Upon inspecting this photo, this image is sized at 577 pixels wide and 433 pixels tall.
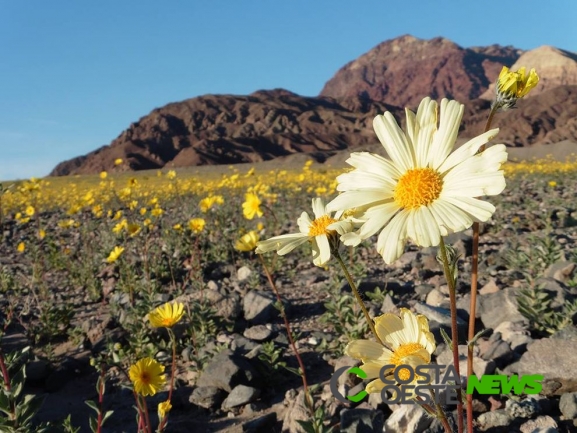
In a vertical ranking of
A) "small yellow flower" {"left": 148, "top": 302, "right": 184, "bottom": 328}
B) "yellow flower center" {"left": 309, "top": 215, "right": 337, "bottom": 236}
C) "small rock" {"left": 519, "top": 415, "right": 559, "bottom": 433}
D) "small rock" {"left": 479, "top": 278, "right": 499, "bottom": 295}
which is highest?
"yellow flower center" {"left": 309, "top": 215, "right": 337, "bottom": 236}

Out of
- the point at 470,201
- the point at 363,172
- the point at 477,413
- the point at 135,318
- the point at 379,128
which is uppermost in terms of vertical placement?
the point at 379,128

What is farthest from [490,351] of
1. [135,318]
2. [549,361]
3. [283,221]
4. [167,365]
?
[283,221]

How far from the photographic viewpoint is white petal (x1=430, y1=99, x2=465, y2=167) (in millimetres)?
997

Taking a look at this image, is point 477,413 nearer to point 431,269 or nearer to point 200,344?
point 200,344

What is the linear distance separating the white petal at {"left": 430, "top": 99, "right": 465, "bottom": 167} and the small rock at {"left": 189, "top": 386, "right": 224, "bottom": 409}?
2299 mm

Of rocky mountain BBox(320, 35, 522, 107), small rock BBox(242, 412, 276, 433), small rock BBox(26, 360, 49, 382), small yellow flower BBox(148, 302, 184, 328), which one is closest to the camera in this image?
small yellow flower BBox(148, 302, 184, 328)

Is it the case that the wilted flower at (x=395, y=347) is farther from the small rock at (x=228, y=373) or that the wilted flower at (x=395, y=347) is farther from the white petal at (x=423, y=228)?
the small rock at (x=228, y=373)

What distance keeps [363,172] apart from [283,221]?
23.5ft

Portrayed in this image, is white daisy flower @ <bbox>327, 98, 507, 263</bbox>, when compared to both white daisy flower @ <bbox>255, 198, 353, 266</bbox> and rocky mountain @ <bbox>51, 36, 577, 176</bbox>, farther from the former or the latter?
rocky mountain @ <bbox>51, 36, 577, 176</bbox>

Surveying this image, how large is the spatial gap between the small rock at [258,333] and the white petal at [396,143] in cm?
271

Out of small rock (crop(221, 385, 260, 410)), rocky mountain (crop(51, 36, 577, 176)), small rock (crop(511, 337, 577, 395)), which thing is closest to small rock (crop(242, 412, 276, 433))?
small rock (crop(221, 385, 260, 410))

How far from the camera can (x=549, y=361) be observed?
2.19 m

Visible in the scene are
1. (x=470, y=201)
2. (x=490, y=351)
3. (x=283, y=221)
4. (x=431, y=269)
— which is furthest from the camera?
(x=283, y=221)

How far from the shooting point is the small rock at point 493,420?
1.96 meters
